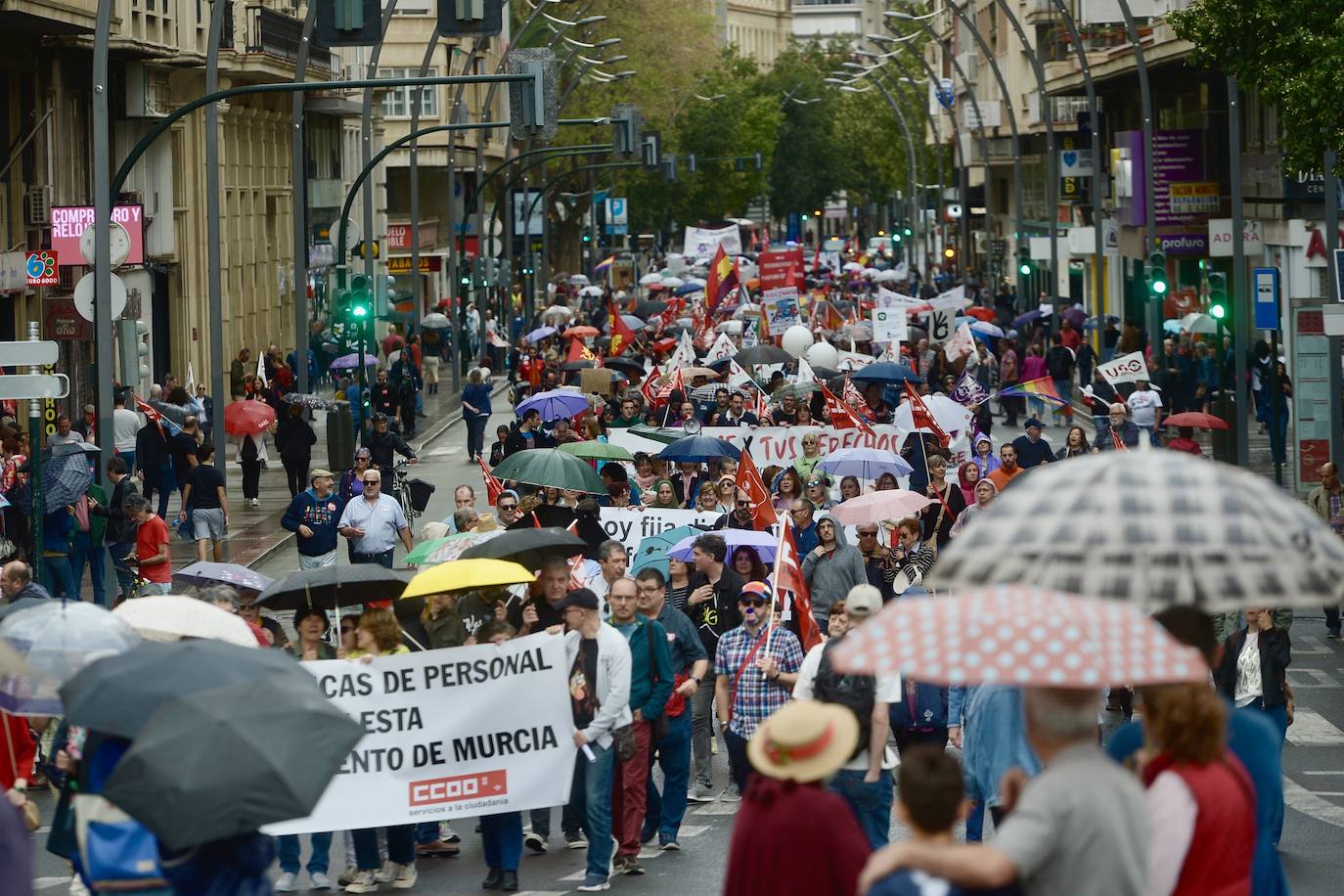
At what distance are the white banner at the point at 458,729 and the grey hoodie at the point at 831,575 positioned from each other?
368 centimetres

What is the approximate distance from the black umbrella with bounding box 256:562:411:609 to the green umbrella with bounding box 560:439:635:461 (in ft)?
28.3

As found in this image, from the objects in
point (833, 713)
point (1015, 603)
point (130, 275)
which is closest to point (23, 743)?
point (833, 713)

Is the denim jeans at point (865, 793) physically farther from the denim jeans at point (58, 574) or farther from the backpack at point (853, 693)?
the denim jeans at point (58, 574)

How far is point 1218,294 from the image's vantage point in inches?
1276

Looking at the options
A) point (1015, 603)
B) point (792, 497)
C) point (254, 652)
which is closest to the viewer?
point (1015, 603)

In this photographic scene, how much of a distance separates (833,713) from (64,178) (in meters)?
33.3

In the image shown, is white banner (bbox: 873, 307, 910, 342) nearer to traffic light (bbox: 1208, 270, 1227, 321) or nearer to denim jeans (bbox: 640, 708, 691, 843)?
traffic light (bbox: 1208, 270, 1227, 321)

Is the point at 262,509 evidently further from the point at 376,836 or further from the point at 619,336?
the point at 376,836

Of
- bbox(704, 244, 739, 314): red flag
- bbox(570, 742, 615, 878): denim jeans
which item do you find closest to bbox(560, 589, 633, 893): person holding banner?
bbox(570, 742, 615, 878): denim jeans

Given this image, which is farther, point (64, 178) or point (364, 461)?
point (64, 178)

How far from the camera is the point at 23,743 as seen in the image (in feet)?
37.8

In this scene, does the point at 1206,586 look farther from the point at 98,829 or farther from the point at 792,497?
the point at 792,497

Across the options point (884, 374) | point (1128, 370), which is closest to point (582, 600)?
point (884, 374)

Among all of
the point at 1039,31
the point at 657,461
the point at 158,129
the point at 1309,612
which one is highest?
the point at 1039,31
